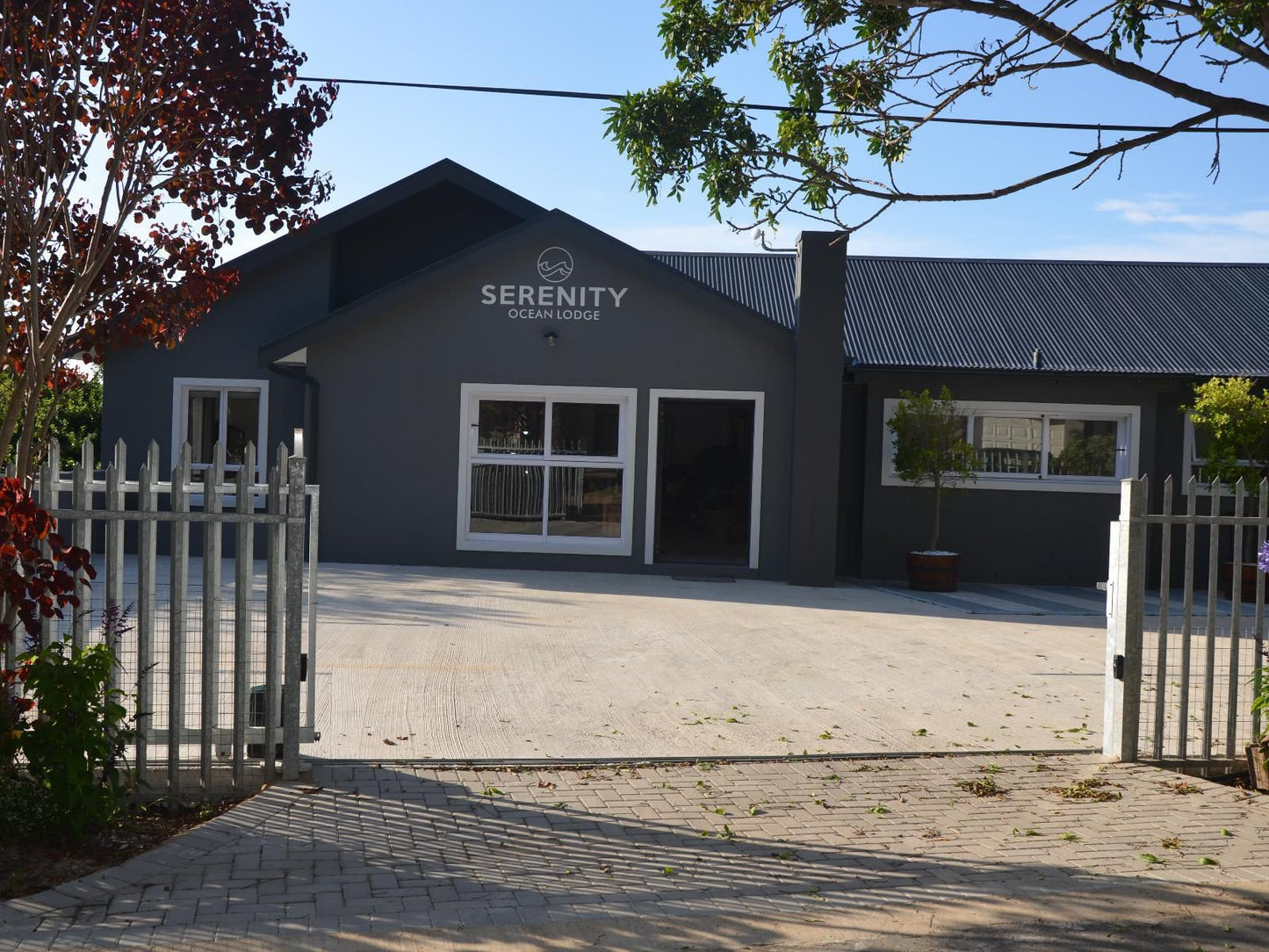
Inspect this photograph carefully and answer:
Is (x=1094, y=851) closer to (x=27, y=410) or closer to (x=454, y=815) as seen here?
(x=454, y=815)

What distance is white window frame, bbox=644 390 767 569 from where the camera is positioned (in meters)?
16.2

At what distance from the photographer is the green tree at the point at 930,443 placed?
1584 cm

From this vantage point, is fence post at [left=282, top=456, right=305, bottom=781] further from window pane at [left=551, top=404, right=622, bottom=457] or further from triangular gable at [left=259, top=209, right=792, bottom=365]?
triangular gable at [left=259, top=209, right=792, bottom=365]

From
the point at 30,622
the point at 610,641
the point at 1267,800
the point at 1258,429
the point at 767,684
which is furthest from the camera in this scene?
the point at 1258,429

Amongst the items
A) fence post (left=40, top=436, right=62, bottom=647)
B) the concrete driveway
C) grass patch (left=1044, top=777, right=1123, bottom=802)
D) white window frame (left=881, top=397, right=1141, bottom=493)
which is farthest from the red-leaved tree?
white window frame (left=881, top=397, right=1141, bottom=493)

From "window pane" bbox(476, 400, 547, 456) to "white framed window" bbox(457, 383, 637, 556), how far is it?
0.04ft

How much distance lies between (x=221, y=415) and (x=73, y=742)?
42.2ft

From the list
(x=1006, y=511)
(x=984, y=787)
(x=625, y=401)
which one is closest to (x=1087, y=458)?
(x=1006, y=511)

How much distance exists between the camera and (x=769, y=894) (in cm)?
478

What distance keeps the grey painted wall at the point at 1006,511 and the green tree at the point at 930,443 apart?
0.97m

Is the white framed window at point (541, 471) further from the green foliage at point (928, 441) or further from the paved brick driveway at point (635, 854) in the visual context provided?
the paved brick driveway at point (635, 854)

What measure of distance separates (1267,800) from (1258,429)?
417 inches

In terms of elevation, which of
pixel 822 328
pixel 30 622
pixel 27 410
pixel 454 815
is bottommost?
pixel 454 815

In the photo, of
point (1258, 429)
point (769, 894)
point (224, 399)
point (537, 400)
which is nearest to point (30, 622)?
point (769, 894)
